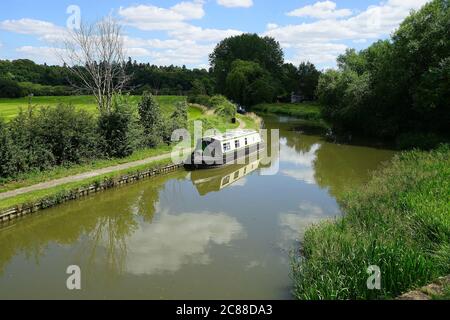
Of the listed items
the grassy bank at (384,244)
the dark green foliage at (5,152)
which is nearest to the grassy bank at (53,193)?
the dark green foliage at (5,152)

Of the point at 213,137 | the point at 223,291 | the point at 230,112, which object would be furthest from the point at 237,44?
the point at 223,291

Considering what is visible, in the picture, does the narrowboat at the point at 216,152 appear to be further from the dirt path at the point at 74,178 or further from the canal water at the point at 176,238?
the dirt path at the point at 74,178

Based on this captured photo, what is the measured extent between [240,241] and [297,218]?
3.16m

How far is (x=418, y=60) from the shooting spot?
95.9 ft

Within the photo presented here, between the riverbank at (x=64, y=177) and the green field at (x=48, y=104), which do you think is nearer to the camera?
the riverbank at (x=64, y=177)

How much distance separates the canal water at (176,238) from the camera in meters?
9.80

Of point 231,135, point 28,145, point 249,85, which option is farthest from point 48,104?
point 249,85

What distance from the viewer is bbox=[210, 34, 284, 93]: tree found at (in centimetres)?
8719

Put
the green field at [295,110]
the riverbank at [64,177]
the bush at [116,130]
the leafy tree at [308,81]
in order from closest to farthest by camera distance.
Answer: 1. the riverbank at [64,177]
2. the bush at [116,130]
3. the green field at [295,110]
4. the leafy tree at [308,81]

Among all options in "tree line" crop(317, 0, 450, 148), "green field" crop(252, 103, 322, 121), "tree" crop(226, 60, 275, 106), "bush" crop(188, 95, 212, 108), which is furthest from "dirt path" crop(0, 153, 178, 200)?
"tree" crop(226, 60, 275, 106)

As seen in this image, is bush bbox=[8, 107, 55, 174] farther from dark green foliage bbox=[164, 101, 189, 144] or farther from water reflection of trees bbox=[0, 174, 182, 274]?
dark green foliage bbox=[164, 101, 189, 144]

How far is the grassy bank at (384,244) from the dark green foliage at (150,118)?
1513 cm

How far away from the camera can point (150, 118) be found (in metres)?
26.8
